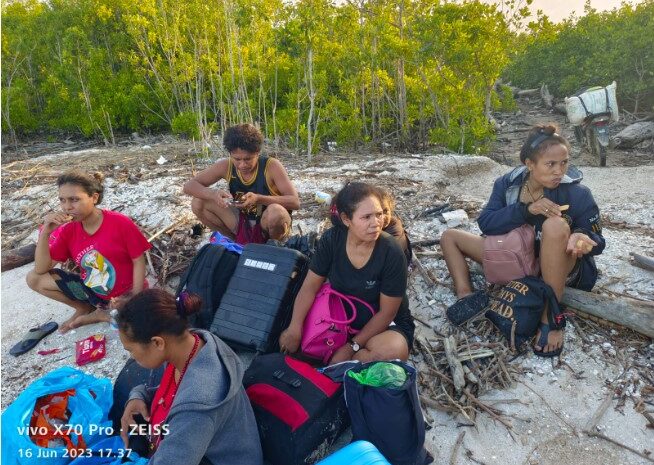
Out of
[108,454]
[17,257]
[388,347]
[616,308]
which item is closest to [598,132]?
[616,308]

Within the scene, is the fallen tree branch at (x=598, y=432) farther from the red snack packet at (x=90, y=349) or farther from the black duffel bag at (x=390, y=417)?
the red snack packet at (x=90, y=349)

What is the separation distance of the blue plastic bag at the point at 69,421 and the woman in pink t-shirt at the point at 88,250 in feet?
3.33

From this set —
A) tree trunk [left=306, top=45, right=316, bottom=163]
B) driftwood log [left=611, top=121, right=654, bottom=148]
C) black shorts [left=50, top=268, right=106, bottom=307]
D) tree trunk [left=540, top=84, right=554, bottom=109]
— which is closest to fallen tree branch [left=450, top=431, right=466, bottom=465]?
black shorts [left=50, top=268, right=106, bottom=307]

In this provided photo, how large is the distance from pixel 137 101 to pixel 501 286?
9386mm

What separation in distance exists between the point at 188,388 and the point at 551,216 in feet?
7.05

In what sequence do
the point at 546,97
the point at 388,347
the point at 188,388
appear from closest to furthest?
the point at 188,388 < the point at 388,347 < the point at 546,97

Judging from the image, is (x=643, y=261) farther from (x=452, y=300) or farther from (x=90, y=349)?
(x=90, y=349)

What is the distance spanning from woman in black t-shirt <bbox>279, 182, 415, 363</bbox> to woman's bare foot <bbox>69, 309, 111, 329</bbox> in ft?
5.06

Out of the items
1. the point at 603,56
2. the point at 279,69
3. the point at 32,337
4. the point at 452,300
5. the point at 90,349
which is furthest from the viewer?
the point at 603,56

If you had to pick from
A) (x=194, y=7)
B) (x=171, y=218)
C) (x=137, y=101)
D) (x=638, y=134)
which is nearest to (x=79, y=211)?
(x=171, y=218)

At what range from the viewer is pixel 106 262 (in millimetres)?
3312

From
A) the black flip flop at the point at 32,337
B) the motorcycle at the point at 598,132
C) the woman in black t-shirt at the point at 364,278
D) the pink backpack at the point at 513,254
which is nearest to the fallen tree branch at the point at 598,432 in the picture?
the pink backpack at the point at 513,254

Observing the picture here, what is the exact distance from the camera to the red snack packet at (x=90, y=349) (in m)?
3.14

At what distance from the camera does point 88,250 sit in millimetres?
3273
